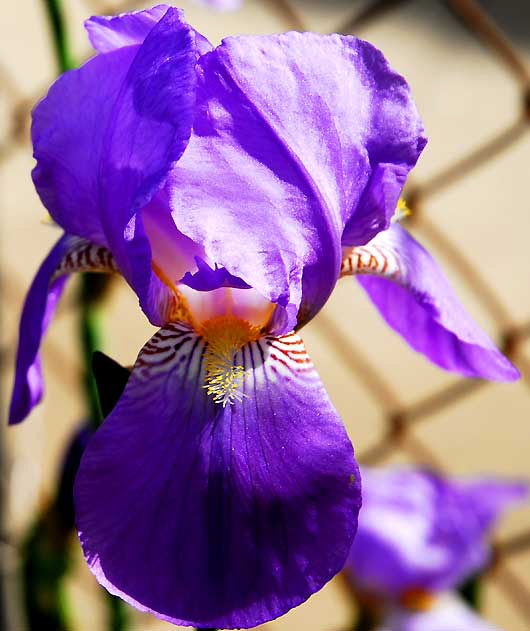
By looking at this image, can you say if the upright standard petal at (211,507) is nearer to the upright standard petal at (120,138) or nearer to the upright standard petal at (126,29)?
the upright standard petal at (120,138)

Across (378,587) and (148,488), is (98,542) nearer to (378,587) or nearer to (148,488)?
(148,488)

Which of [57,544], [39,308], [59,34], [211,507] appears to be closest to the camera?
[211,507]

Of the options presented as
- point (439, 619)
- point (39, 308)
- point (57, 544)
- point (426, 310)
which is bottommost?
point (57, 544)

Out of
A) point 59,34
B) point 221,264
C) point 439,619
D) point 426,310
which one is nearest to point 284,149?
point 221,264

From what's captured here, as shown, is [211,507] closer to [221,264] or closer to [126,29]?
[221,264]

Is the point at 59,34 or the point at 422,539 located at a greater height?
the point at 59,34

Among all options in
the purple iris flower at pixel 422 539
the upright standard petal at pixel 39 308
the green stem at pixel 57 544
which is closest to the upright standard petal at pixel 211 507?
the upright standard petal at pixel 39 308

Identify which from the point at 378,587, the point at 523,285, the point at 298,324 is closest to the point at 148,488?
the point at 298,324
